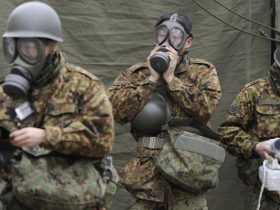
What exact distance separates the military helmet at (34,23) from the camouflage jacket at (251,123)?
1.48 meters

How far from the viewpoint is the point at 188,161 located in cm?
342

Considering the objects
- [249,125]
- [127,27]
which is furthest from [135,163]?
[127,27]

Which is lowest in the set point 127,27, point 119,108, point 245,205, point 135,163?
point 245,205

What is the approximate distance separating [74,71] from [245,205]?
2.15 meters

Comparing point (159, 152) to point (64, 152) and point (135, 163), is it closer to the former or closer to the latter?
point (135, 163)

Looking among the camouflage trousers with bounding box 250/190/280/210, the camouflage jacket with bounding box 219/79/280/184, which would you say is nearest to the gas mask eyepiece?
the camouflage jacket with bounding box 219/79/280/184

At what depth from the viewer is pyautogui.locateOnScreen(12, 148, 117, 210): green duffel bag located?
A: 2662mm

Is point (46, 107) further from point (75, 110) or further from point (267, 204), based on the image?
point (267, 204)

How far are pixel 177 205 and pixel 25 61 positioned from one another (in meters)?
1.24

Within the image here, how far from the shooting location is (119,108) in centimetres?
354

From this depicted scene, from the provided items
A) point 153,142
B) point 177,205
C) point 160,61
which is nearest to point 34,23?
point 160,61

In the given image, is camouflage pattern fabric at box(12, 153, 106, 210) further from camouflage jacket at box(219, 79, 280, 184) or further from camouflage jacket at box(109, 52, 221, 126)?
camouflage jacket at box(219, 79, 280, 184)

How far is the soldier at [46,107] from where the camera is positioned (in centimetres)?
267

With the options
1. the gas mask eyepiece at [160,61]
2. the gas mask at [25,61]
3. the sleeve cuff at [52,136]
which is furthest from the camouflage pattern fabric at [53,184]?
the gas mask eyepiece at [160,61]
